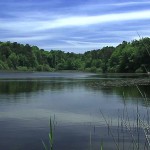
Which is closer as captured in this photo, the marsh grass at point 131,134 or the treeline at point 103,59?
the marsh grass at point 131,134

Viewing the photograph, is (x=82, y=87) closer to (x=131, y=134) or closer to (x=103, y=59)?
(x=131, y=134)

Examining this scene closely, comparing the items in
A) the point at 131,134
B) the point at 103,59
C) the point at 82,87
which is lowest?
the point at 82,87

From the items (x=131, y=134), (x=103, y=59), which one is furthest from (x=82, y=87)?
(x=103, y=59)

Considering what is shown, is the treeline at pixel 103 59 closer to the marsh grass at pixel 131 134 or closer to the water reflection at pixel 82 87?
the water reflection at pixel 82 87

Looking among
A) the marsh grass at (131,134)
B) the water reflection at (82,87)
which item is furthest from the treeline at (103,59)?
the marsh grass at (131,134)

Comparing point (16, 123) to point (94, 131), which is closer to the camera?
point (94, 131)

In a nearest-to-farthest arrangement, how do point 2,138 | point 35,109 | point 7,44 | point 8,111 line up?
point 2,138 → point 8,111 → point 35,109 → point 7,44

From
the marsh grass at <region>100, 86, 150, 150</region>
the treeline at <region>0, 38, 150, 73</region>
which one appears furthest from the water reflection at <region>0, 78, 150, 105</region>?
the treeline at <region>0, 38, 150, 73</region>

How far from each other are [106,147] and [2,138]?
4348 millimetres

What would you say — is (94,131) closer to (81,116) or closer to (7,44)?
(81,116)

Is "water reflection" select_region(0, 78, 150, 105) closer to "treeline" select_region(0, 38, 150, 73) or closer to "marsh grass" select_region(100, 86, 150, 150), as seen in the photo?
"marsh grass" select_region(100, 86, 150, 150)

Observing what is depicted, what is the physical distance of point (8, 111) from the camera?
25.0 m

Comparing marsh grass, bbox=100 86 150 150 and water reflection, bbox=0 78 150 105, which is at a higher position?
marsh grass, bbox=100 86 150 150

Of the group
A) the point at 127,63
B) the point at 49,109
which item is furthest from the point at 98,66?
the point at 49,109
